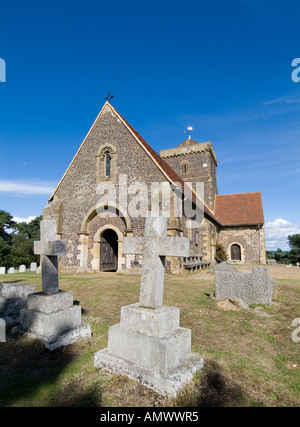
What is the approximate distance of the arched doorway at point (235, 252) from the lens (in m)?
22.9

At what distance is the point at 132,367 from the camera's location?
10.8 ft

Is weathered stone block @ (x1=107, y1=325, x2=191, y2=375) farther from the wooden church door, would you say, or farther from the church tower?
the church tower

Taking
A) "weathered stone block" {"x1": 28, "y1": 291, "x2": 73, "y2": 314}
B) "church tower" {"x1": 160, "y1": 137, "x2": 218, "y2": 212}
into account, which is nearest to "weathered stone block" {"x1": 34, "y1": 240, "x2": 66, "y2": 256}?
"weathered stone block" {"x1": 28, "y1": 291, "x2": 73, "y2": 314}

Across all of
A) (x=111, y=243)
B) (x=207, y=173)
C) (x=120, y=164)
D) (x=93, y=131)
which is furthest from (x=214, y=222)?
(x=93, y=131)

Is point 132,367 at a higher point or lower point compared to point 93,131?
lower

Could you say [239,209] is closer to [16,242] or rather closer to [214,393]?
[214,393]

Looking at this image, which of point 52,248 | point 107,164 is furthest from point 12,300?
point 107,164

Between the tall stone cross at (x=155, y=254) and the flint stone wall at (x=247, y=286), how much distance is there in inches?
166

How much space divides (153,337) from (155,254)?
3.80 feet

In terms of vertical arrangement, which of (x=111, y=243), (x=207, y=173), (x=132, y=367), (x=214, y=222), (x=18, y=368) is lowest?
(x=18, y=368)

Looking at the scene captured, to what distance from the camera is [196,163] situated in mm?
25266

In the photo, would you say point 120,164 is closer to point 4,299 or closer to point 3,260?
point 4,299

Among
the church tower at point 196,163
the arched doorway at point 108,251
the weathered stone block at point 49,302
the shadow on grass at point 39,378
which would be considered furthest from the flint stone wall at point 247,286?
the church tower at point 196,163
